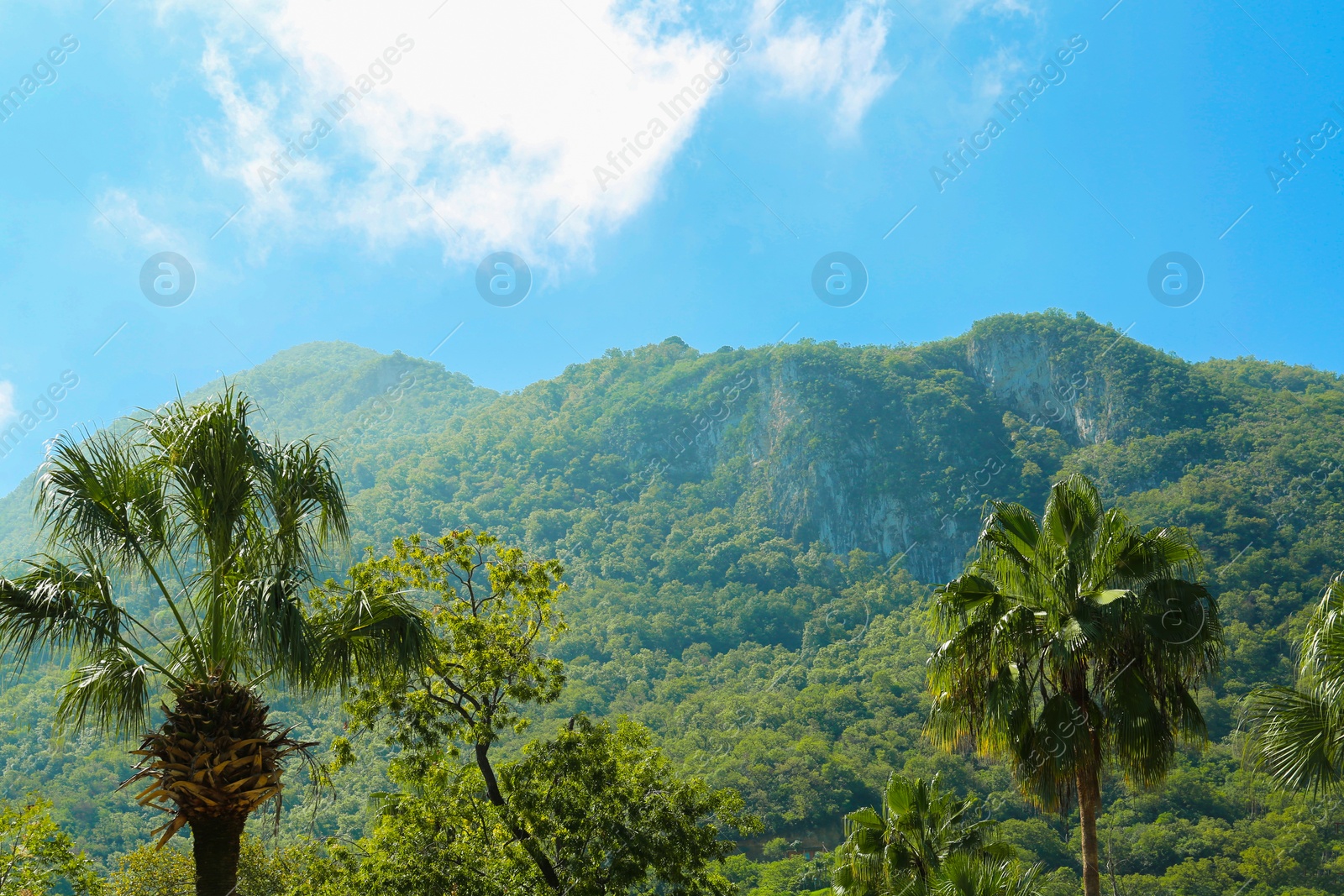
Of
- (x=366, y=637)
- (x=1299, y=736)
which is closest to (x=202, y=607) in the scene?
(x=366, y=637)

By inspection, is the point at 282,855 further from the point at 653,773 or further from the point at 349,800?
the point at 349,800

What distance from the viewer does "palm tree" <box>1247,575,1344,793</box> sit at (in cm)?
790

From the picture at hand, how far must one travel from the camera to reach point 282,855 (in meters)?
18.3

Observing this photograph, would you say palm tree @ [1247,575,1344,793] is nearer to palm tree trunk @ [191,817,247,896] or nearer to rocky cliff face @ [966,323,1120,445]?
palm tree trunk @ [191,817,247,896]

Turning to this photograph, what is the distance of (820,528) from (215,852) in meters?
125

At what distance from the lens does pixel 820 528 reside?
130 meters

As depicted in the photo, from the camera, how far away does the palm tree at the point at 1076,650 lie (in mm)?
8062

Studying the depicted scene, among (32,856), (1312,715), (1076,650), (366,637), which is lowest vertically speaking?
(32,856)

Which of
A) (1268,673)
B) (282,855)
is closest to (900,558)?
(1268,673)

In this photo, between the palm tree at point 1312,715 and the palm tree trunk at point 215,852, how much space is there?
8.67m

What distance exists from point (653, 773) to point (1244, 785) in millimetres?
52165

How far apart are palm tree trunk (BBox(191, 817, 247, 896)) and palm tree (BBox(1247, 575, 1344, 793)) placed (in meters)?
8.67

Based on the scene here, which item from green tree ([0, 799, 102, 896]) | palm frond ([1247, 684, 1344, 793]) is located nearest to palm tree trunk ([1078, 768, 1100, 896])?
palm frond ([1247, 684, 1344, 793])

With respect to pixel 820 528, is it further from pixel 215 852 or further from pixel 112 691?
pixel 112 691
